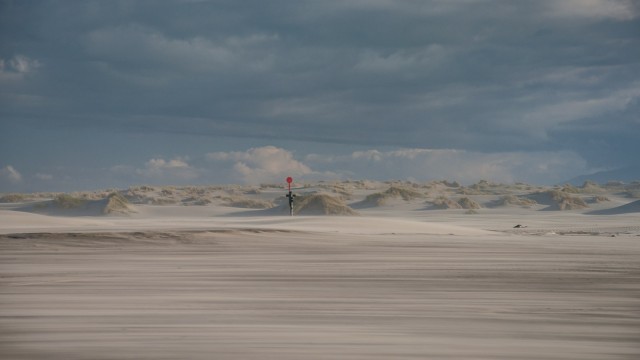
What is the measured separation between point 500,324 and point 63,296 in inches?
165

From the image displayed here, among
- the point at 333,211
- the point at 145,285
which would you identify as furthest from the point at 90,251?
the point at 333,211

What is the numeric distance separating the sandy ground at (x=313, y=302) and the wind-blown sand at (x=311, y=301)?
17mm

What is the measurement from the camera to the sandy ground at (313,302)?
224 inches

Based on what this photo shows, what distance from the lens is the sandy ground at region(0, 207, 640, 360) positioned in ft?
18.7

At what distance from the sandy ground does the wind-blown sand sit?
0.06 feet

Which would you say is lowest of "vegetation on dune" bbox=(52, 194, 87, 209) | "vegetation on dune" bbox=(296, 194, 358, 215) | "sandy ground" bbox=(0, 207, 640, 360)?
"sandy ground" bbox=(0, 207, 640, 360)

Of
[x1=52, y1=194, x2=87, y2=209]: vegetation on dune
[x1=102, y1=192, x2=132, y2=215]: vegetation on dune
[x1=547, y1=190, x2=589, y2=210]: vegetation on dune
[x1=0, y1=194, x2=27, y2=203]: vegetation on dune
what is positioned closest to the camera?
[x1=102, y1=192, x2=132, y2=215]: vegetation on dune

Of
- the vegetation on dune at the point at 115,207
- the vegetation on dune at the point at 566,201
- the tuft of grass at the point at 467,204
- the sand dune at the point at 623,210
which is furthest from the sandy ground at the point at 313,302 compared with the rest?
the vegetation on dune at the point at 566,201

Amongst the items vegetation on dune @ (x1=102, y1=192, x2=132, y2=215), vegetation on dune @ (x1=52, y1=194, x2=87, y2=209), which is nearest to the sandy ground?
vegetation on dune @ (x1=102, y1=192, x2=132, y2=215)

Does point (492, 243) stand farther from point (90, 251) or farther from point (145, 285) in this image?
point (145, 285)

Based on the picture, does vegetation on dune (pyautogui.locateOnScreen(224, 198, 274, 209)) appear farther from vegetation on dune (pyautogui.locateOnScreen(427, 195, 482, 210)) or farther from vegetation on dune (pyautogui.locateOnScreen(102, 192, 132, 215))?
vegetation on dune (pyautogui.locateOnScreen(427, 195, 482, 210))

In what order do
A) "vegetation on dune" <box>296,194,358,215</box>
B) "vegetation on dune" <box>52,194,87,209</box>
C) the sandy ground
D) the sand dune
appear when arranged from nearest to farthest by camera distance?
the sandy ground, "vegetation on dune" <box>296,194,358,215</box>, "vegetation on dune" <box>52,194,87,209</box>, the sand dune

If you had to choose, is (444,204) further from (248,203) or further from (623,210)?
(248,203)

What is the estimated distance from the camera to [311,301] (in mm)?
7949
